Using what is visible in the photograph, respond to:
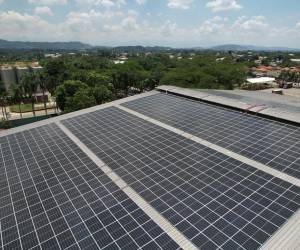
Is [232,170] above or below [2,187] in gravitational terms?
above

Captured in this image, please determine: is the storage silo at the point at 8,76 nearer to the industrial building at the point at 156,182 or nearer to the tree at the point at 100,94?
the tree at the point at 100,94

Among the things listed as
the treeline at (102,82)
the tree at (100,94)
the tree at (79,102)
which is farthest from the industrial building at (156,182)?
the tree at (100,94)

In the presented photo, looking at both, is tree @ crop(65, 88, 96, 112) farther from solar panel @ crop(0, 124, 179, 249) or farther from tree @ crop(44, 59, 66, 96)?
tree @ crop(44, 59, 66, 96)

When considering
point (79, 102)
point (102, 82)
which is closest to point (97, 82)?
point (102, 82)

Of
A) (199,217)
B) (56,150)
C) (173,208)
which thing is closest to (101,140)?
(56,150)

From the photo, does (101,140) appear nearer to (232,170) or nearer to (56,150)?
(56,150)

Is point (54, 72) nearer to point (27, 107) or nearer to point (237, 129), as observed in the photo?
point (27, 107)
